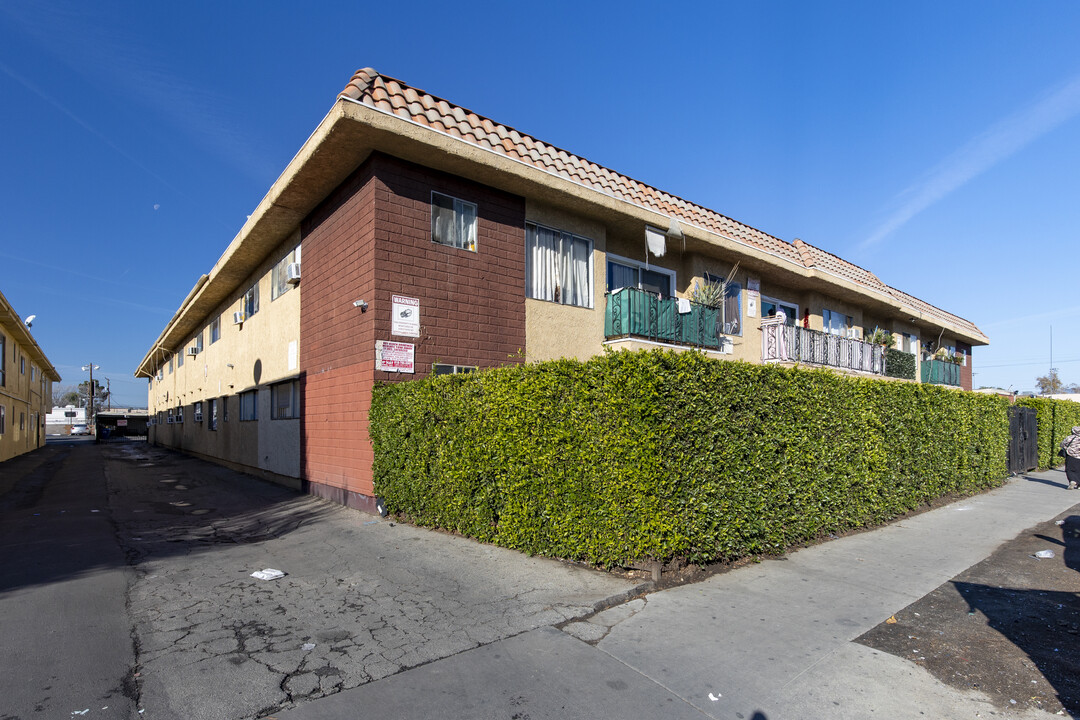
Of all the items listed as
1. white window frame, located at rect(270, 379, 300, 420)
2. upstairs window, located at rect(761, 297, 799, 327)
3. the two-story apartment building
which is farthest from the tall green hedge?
white window frame, located at rect(270, 379, 300, 420)

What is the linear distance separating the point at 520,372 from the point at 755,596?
3363 mm

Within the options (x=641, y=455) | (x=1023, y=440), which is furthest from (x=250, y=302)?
(x=1023, y=440)

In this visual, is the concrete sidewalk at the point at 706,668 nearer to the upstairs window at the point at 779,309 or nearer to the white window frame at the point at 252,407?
the upstairs window at the point at 779,309

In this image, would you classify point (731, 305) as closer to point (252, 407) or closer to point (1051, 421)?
point (1051, 421)

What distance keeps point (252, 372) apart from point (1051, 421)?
24206 millimetres

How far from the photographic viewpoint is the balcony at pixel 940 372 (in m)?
23.8

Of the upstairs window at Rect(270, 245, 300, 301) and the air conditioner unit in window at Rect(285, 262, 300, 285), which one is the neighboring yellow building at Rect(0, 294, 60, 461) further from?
the air conditioner unit in window at Rect(285, 262, 300, 285)

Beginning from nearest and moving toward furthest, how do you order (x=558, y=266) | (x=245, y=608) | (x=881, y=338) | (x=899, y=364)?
1. (x=245, y=608)
2. (x=558, y=266)
3. (x=881, y=338)
4. (x=899, y=364)

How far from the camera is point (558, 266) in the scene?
12047 mm

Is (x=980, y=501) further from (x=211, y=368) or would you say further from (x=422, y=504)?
(x=211, y=368)

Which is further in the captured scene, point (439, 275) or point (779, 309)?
point (779, 309)

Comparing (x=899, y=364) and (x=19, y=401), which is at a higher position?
(x=899, y=364)

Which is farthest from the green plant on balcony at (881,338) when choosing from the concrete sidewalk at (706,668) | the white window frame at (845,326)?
the concrete sidewalk at (706,668)

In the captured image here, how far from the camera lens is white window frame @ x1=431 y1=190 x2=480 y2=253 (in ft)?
33.4
